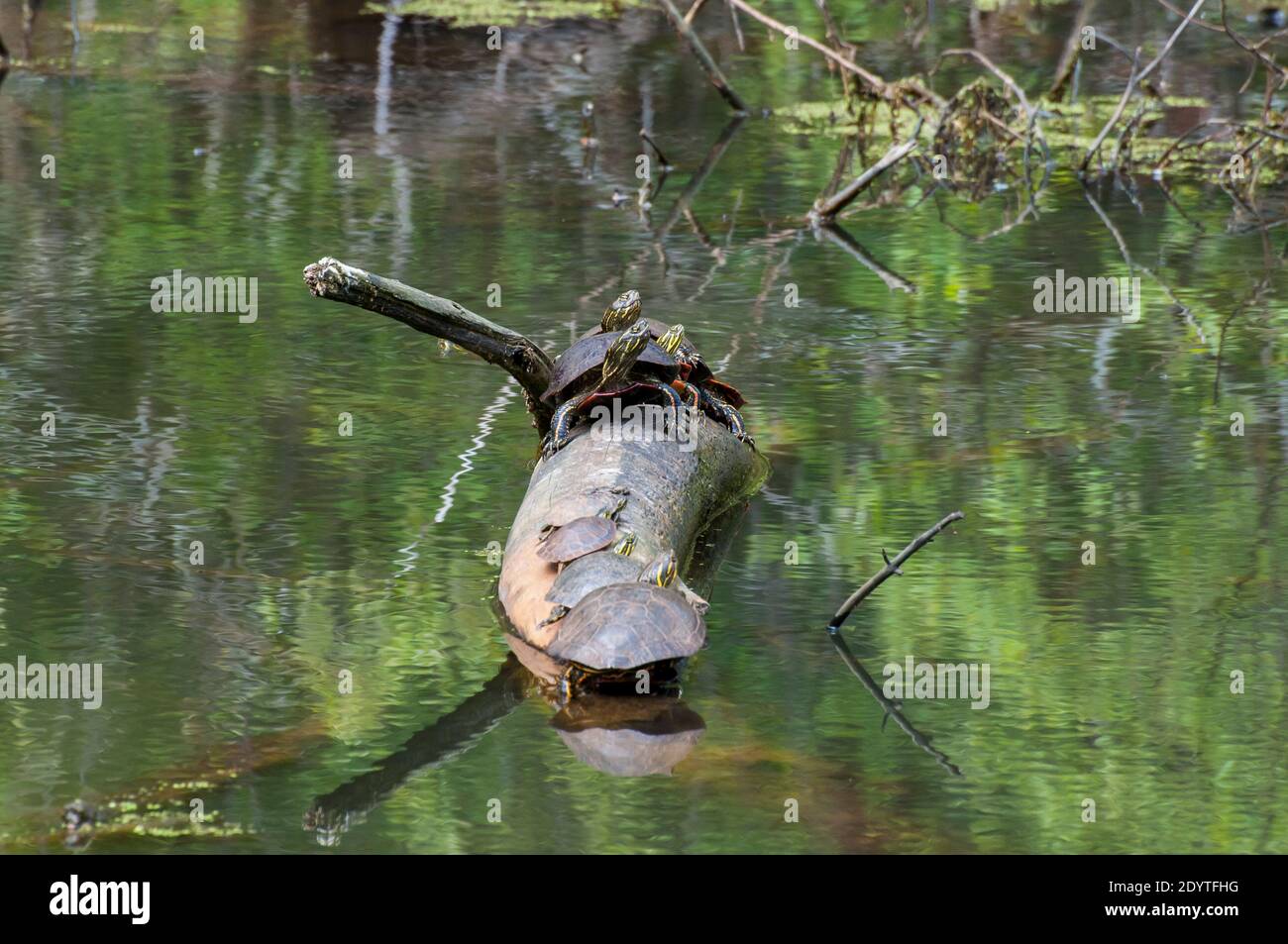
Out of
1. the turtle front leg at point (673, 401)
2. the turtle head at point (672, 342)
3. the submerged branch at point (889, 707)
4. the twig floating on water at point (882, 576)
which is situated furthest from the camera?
the turtle head at point (672, 342)

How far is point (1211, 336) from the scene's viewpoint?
32.3ft

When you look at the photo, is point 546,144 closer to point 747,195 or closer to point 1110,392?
point 747,195

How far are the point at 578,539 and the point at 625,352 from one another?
3.82 feet

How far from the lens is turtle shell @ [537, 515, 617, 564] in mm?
6098

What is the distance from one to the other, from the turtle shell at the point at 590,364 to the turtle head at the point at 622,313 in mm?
134

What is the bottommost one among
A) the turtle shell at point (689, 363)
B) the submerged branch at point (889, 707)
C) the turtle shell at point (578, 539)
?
the submerged branch at point (889, 707)

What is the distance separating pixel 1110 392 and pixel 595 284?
2.98 meters

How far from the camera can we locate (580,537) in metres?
6.14

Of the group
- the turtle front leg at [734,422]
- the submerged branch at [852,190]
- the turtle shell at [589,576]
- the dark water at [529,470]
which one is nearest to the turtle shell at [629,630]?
the turtle shell at [589,576]

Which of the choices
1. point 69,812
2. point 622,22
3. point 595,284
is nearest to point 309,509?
point 69,812

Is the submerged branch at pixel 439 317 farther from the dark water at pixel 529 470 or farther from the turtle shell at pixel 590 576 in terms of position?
the turtle shell at pixel 590 576

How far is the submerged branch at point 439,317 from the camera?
6367 mm

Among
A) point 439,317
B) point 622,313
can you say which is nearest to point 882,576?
point 439,317

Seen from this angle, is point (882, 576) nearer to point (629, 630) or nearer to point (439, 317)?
point (629, 630)
